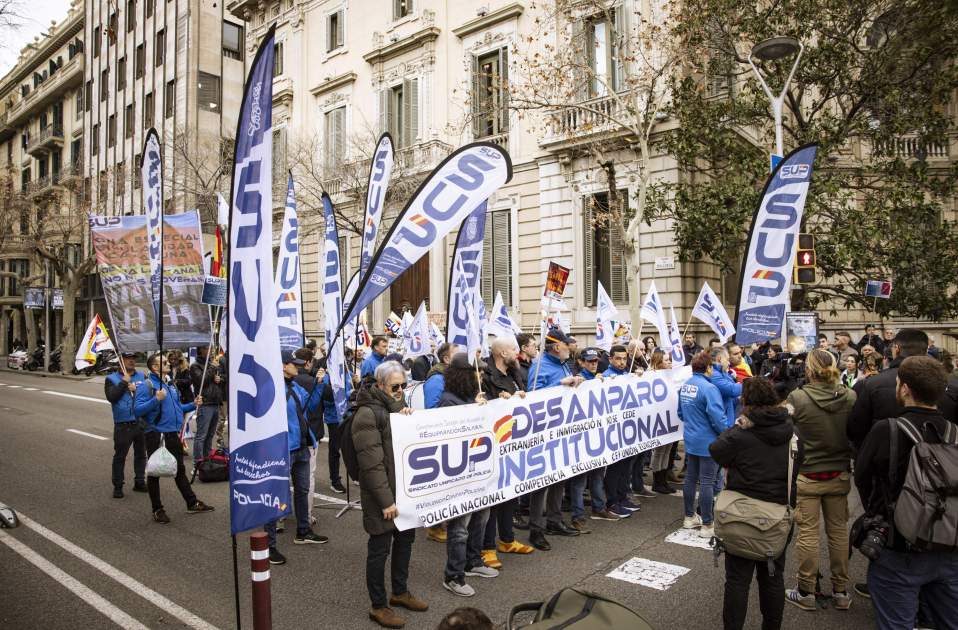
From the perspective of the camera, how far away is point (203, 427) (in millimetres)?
9492

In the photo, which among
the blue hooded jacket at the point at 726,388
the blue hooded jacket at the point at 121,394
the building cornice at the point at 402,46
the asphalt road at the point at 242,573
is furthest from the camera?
the building cornice at the point at 402,46

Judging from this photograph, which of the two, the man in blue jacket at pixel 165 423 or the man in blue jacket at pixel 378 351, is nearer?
the man in blue jacket at pixel 165 423

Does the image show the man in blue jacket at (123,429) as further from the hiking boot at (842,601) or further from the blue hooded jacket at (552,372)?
the hiking boot at (842,601)

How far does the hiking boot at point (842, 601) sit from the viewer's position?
185 inches

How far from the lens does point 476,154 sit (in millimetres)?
6441

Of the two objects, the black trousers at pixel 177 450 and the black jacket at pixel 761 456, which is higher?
the black jacket at pixel 761 456

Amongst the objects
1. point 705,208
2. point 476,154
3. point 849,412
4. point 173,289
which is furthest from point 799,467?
point 705,208

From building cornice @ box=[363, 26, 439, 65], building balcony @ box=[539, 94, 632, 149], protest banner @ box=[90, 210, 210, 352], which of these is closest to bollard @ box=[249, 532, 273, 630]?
protest banner @ box=[90, 210, 210, 352]

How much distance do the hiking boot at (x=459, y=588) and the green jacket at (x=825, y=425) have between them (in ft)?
9.01

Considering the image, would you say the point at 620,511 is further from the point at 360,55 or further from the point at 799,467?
the point at 360,55

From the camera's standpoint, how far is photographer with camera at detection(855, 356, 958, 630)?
3289mm

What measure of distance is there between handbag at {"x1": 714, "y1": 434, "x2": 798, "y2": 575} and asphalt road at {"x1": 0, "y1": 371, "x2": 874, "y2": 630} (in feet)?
3.15

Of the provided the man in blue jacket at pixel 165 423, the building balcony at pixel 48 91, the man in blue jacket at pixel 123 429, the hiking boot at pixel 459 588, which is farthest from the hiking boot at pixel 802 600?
the building balcony at pixel 48 91

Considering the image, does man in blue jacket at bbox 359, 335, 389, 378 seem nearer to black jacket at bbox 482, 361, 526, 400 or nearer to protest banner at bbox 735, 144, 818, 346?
black jacket at bbox 482, 361, 526, 400
